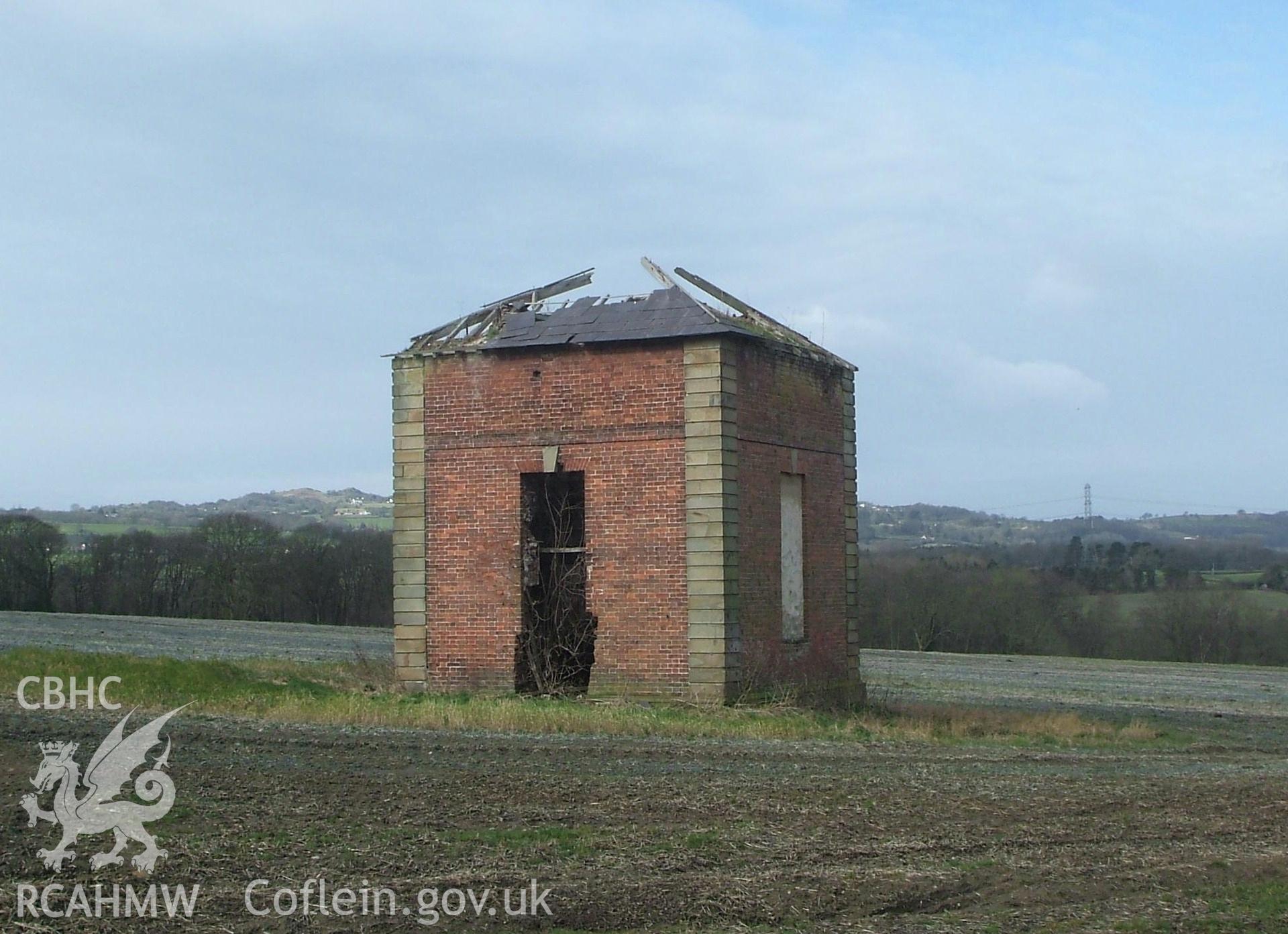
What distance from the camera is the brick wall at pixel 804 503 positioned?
740 inches

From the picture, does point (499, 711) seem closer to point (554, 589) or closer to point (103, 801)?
point (554, 589)

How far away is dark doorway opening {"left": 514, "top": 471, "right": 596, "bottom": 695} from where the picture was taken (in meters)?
19.2

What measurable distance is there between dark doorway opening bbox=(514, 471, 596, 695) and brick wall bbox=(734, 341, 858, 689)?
2.25m

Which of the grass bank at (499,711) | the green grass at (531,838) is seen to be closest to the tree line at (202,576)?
the grass bank at (499,711)

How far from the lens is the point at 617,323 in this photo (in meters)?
19.1

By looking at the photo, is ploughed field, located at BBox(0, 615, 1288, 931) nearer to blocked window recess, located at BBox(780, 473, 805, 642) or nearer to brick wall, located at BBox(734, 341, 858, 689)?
brick wall, located at BBox(734, 341, 858, 689)

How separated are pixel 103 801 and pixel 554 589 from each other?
35.6 feet

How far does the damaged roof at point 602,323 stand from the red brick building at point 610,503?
0.14ft

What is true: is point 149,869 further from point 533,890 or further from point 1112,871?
point 1112,871

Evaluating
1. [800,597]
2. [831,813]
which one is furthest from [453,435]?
[831,813]

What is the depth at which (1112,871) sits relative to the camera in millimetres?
8555

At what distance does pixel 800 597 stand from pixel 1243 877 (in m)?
11.6

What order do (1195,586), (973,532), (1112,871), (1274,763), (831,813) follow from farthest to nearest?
(973,532)
(1195,586)
(1274,763)
(831,813)
(1112,871)

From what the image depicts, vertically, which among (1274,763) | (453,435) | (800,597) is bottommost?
(1274,763)
